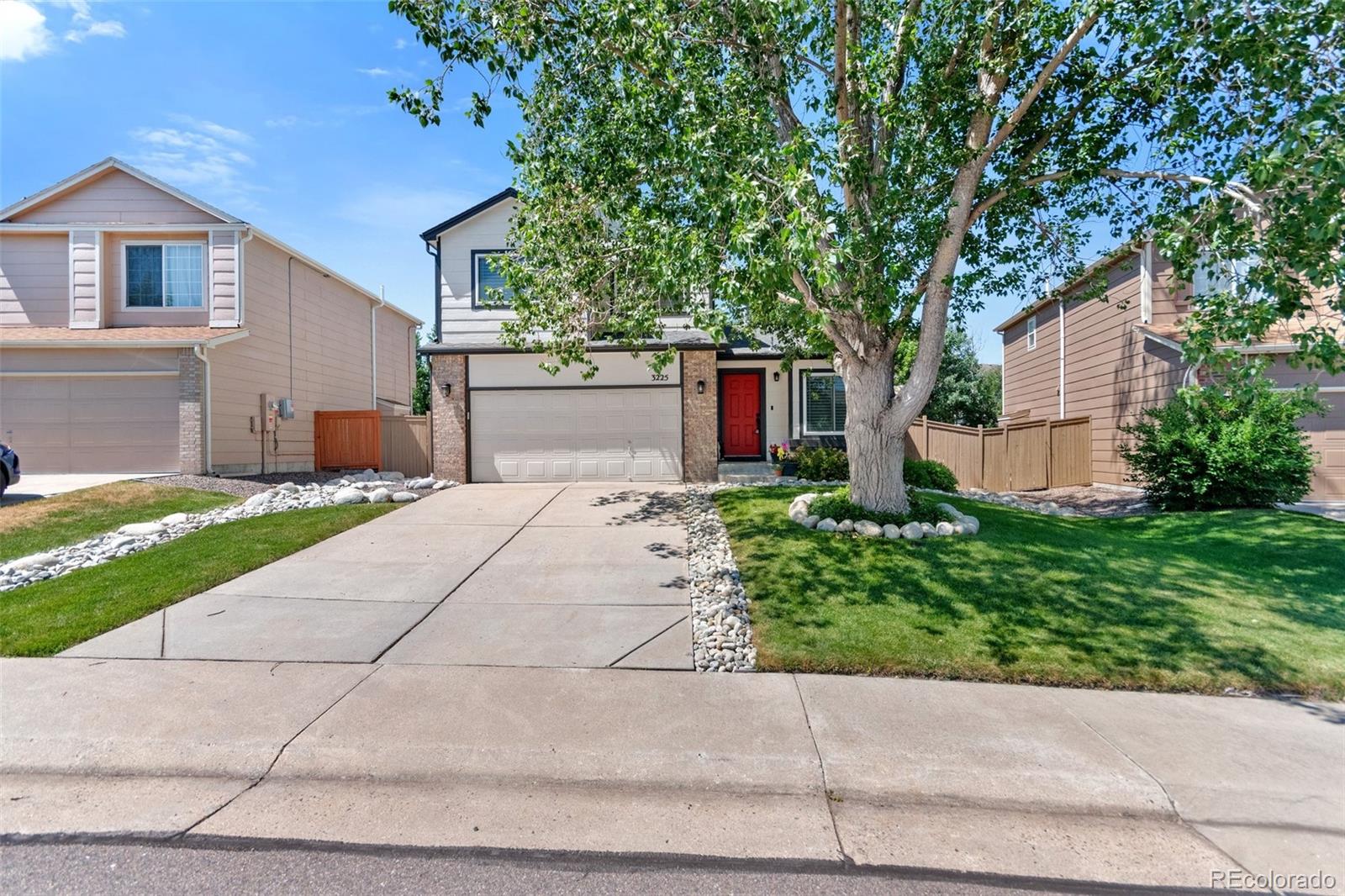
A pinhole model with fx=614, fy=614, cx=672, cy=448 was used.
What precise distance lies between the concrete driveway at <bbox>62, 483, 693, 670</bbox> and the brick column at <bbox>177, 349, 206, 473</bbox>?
676 cm

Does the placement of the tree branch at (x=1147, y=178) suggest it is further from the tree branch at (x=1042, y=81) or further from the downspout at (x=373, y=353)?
the downspout at (x=373, y=353)

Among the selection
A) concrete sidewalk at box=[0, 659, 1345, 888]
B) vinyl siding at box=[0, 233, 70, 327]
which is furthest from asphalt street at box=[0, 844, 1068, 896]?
vinyl siding at box=[0, 233, 70, 327]

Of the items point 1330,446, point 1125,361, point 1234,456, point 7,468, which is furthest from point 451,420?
point 1330,446

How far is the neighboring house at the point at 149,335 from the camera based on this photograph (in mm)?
12648

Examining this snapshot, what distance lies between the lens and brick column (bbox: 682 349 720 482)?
12430 mm

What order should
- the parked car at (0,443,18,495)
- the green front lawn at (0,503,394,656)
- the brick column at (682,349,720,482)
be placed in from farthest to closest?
the brick column at (682,349,720,482) → the parked car at (0,443,18,495) → the green front lawn at (0,503,394,656)

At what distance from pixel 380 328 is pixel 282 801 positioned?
20.2m

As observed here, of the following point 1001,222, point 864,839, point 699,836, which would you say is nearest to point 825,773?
point 864,839

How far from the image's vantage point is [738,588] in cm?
595

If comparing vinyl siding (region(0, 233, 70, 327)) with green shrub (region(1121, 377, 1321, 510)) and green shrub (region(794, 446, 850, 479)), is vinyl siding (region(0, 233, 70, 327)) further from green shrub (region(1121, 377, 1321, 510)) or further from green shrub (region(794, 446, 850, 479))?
green shrub (region(1121, 377, 1321, 510))

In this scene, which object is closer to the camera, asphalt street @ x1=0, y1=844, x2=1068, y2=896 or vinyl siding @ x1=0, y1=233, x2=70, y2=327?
asphalt street @ x1=0, y1=844, x2=1068, y2=896

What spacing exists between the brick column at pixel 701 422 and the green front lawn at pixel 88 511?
8217mm

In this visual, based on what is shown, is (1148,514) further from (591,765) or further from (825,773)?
Result: (591,765)

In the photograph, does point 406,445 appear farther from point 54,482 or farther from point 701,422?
point 701,422
